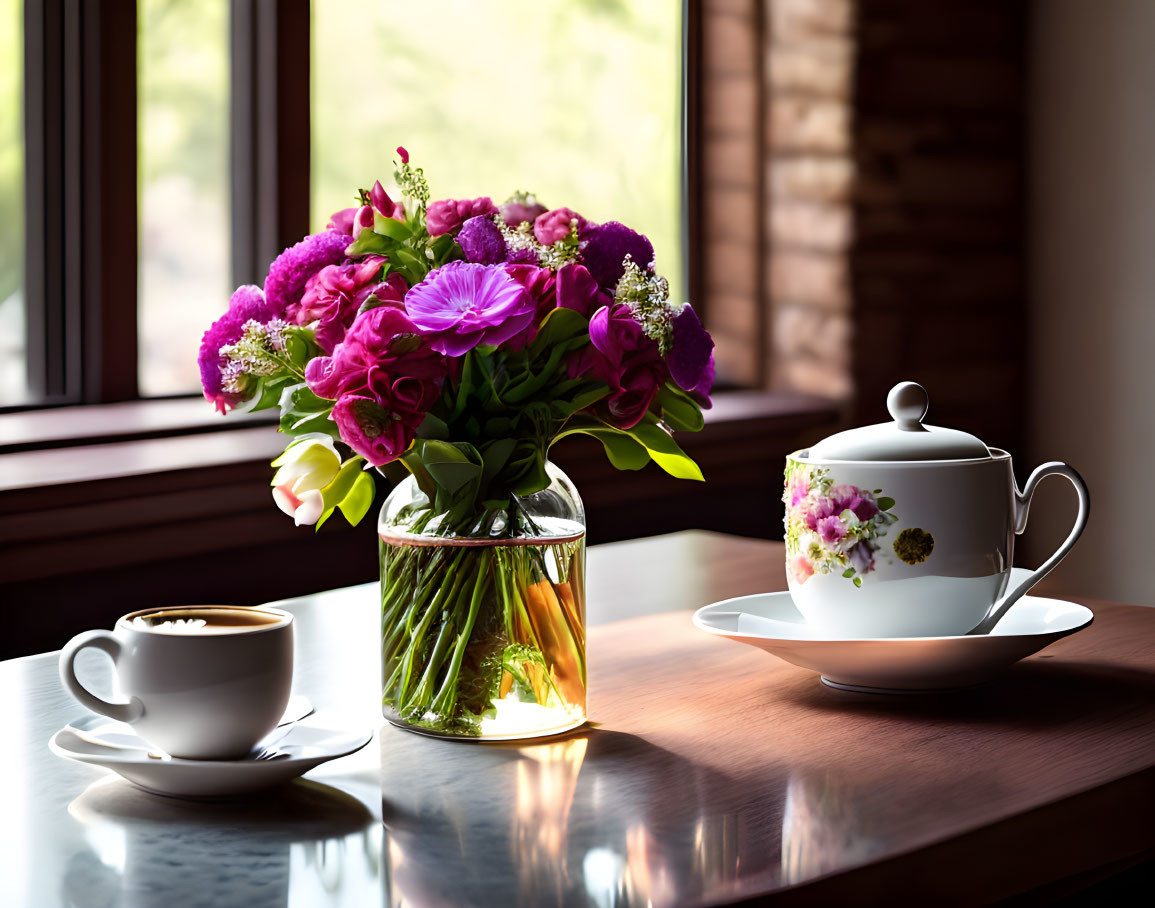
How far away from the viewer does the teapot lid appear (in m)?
0.87

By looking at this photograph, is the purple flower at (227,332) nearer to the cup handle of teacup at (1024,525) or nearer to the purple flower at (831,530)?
the purple flower at (831,530)

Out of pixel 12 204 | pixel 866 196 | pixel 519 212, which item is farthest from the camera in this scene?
pixel 866 196

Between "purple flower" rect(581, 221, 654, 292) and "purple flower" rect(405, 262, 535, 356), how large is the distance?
7 cm

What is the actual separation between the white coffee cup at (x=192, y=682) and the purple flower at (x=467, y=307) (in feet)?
0.59

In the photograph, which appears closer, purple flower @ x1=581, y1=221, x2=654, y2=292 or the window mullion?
purple flower @ x1=581, y1=221, x2=654, y2=292

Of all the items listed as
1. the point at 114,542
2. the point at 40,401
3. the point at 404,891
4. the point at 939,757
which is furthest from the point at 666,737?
the point at 40,401

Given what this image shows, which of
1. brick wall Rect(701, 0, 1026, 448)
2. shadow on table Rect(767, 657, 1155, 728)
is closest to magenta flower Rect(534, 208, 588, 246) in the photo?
shadow on table Rect(767, 657, 1155, 728)

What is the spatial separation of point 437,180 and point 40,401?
2.57 feet

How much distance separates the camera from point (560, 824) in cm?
66

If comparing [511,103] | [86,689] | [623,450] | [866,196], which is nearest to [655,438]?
[623,450]

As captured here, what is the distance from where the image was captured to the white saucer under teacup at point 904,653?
0.84 m

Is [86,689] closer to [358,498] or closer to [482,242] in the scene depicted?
[358,498]

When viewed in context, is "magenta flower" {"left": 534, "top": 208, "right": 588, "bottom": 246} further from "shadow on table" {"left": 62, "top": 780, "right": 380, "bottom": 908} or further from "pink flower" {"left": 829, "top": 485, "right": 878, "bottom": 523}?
"shadow on table" {"left": 62, "top": 780, "right": 380, "bottom": 908}

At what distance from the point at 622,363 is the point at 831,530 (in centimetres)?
19
